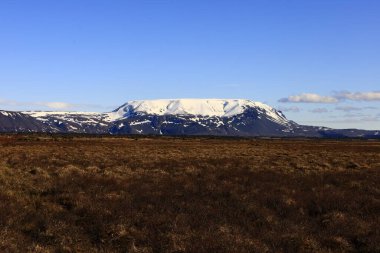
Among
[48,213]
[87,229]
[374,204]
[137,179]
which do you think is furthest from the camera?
[137,179]

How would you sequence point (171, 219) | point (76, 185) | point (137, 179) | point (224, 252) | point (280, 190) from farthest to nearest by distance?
point (137, 179)
point (76, 185)
point (280, 190)
point (171, 219)
point (224, 252)

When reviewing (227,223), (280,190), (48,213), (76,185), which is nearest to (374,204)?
(280,190)

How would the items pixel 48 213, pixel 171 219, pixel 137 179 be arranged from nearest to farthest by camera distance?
1. pixel 171 219
2. pixel 48 213
3. pixel 137 179

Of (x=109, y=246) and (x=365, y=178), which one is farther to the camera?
(x=365, y=178)

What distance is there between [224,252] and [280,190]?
400 inches

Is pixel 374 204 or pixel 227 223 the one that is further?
pixel 374 204

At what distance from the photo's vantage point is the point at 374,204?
17422 millimetres

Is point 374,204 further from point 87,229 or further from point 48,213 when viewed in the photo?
point 48,213

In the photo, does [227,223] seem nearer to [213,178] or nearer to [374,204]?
[374,204]

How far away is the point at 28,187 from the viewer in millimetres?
21438

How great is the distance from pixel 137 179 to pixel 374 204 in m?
12.5

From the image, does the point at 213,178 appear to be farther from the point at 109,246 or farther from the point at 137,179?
the point at 109,246

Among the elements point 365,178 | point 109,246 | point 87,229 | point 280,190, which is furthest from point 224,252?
point 365,178

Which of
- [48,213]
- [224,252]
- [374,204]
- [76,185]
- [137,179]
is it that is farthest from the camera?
[137,179]
